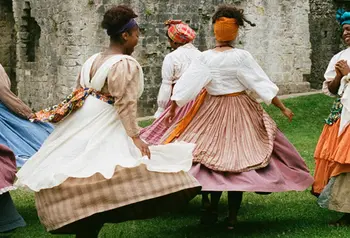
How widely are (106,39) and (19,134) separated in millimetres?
8638

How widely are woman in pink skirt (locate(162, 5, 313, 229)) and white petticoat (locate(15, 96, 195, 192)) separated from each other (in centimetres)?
97

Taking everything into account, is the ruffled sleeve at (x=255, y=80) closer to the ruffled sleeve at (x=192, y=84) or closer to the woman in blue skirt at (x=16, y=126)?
the ruffled sleeve at (x=192, y=84)

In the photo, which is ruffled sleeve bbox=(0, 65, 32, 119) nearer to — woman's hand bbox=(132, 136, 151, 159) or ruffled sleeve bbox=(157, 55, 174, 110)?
ruffled sleeve bbox=(157, 55, 174, 110)

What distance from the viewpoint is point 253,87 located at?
755 cm

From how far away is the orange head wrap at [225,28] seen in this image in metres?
7.64

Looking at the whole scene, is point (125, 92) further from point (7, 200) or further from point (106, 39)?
point (106, 39)

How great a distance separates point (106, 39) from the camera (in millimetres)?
16688

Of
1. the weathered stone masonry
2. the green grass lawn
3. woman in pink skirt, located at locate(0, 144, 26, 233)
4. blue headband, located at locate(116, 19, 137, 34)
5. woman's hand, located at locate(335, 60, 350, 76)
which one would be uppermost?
blue headband, located at locate(116, 19, 137, 34)

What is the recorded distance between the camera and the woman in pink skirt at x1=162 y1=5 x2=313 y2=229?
23.9 feet

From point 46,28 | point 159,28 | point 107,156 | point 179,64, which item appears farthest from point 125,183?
point 46,28

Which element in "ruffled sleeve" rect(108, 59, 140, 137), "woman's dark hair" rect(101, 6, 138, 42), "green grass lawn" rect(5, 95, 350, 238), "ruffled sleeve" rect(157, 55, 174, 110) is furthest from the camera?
"ruffled sleeve" rect(157, 55, 174, 110)

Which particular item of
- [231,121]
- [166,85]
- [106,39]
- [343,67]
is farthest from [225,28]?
[106,39]

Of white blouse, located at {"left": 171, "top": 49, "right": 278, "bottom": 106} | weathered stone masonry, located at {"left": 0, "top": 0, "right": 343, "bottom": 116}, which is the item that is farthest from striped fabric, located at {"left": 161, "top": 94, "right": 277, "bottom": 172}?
weathered stone masonry, located at {"left": 0, "top": 0, "right": 343, "bottom": 116}

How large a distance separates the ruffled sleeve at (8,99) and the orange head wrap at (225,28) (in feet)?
6.65
